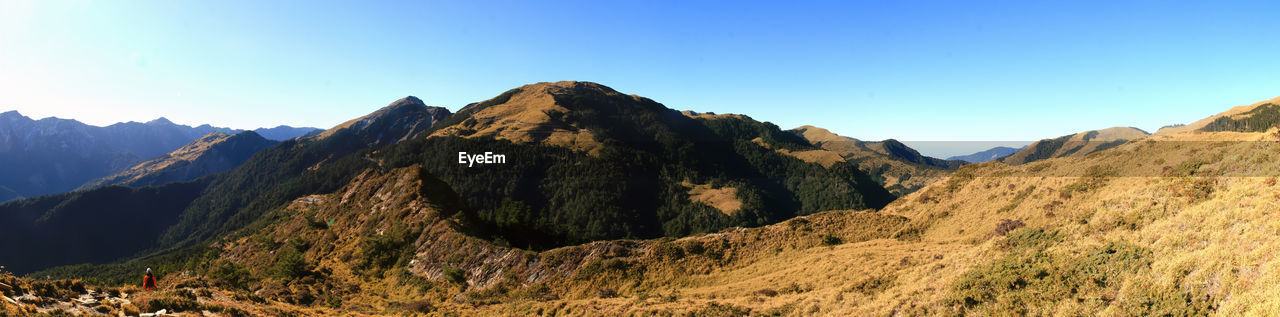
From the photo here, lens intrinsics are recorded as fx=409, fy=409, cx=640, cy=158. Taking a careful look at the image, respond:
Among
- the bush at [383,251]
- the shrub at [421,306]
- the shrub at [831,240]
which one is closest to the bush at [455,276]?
the shrub at [421,306]

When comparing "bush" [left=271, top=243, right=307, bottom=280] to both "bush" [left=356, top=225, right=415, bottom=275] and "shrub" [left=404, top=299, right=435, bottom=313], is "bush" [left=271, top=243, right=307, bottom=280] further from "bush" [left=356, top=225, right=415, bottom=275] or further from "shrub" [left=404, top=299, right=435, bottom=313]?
"shrub" [left=404, top=299, right=435, bottom=313]

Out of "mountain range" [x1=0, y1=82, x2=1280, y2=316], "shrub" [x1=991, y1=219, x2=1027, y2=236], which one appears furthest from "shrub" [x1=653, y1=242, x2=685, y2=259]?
"shrub" [x1=991, y1=219, x2=1027, y2=236]

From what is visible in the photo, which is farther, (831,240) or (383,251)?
(383,251)

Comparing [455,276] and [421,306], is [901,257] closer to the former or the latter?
[421,306]

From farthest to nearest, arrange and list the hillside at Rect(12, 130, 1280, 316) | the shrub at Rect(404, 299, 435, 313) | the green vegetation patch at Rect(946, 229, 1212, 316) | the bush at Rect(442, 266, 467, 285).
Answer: the bush at Rect(442, 266, 467, 285)
the shrub at Rect(404, 299, 435, 313)
the hillside at Rect(12, 130, 1280, 316)
the green vegetation patch at Rect(946, 229, 1212, 316)

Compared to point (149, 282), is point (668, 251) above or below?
below

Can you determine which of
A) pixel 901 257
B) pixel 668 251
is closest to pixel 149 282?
pixel 668 251

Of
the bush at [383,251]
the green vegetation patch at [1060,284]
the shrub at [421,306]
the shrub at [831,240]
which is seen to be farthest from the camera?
the bush at [383,251]

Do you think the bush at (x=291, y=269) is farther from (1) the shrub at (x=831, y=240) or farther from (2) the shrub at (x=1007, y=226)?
(2) the shrub at (x=1007, y=226)

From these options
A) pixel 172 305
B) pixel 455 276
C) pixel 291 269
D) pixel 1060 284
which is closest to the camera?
pixel 1060 284

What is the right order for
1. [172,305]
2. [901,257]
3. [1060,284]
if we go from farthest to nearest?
[901,257]
[172,305]
[1060,284]

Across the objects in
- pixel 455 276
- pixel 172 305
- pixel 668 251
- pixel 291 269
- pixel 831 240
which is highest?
pixel 172 305

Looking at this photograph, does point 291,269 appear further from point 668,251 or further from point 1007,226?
point 1007,226

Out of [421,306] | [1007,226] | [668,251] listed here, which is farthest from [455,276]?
[1007,226]
